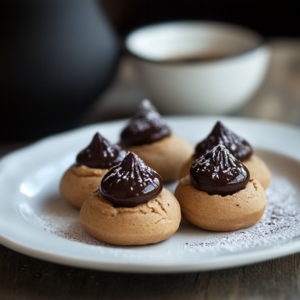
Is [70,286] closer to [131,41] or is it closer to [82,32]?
[82,32]

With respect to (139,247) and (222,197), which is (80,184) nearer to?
(139,247)

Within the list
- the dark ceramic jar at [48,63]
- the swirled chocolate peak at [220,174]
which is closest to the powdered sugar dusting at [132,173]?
the swirled chocolate peak at [220,174]

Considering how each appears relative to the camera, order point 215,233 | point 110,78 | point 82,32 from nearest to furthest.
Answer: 1. point 215,233
2. point 82,32
3. point 110,78

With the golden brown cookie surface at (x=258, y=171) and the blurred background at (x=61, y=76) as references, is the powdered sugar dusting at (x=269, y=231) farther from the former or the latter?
the blurred background at (x=61, y=76)

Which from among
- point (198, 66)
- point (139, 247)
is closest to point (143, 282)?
point (139, 247)

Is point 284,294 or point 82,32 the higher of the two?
point 82,32

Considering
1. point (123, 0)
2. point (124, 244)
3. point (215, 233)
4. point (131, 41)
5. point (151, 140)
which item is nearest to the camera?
point (124, 244)

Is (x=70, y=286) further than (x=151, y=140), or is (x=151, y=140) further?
(x=151, y=140)

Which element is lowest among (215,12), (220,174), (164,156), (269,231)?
(215,12)

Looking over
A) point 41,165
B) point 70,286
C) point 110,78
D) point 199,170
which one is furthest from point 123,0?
point 70,286
